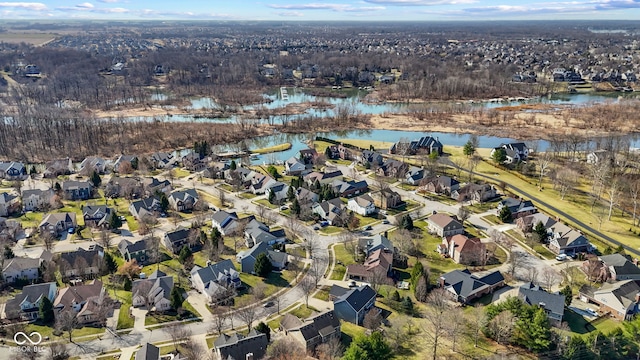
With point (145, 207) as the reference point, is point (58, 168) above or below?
above

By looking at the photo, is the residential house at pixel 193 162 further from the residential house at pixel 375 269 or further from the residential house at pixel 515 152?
the residential house at pixel 515 152

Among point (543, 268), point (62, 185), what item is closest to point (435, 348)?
point (543, 268)

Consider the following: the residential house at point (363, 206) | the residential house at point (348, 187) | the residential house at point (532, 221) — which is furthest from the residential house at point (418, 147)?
the residential house at point (532, 221)

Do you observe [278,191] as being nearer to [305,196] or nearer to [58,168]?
[305,196]

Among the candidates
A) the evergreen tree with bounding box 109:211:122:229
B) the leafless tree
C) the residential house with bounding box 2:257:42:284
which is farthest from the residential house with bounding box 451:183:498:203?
the residential house with bounding box 2:257:42:284

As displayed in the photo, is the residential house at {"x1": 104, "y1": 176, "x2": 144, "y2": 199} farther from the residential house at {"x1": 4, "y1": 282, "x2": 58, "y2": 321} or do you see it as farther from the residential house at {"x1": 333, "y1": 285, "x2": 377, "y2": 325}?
the residential house at {"x1": 333, "y1": 285, "x2": 377, "y2": 325}

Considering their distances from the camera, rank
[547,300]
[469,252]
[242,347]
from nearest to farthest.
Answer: [242,347] < [547,300] < [469,252]

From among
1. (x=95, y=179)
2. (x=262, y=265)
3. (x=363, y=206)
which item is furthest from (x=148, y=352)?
(x=95, y=179)
